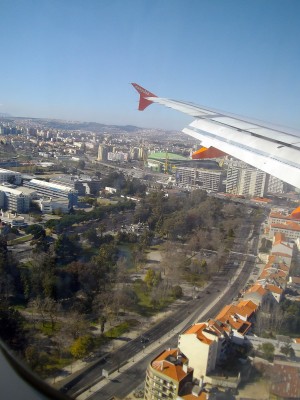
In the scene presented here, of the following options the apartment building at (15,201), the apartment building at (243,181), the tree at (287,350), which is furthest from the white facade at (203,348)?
the apartment building at (15,201)

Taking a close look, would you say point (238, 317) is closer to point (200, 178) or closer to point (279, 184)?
point (279, 184)

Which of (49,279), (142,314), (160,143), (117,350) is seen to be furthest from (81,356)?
(160,143)

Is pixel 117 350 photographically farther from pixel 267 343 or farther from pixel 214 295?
pixel 214 295

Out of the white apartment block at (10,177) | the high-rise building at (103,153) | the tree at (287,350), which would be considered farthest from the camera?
the high-rise building at (103,153)

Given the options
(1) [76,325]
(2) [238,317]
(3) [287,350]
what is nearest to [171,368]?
(3) [287,350]

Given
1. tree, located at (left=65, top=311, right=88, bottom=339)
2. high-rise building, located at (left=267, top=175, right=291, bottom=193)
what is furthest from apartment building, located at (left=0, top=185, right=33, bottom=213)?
high-rise building, located at (left=267, top=175, right=291, bottom=193)

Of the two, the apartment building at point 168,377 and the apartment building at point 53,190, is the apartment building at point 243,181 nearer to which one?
the apartment building at point 53,190
